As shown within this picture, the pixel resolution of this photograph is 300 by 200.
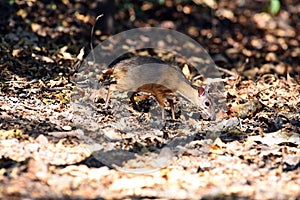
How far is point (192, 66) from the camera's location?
20.7ft

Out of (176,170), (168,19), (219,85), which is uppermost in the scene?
(168,19)

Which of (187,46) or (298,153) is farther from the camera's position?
(187,46)

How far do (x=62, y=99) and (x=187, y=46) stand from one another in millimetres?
2471

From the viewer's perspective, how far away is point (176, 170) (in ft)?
12.2

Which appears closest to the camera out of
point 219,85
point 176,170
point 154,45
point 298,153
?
point 176,170

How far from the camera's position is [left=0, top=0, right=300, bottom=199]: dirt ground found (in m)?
3.44

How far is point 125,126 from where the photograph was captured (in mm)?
4414

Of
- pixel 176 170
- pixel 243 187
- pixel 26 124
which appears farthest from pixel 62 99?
pixel 243 187

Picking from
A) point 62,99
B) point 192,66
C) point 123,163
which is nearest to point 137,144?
point 123,163

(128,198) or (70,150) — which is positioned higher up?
(70,150)

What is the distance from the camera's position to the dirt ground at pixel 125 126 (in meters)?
3.44

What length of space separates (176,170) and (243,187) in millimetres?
483

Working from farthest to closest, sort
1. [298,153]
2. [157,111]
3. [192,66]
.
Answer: [192,66], [157,111], [298,153]

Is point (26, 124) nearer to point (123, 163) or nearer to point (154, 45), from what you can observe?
point (123, 163)
